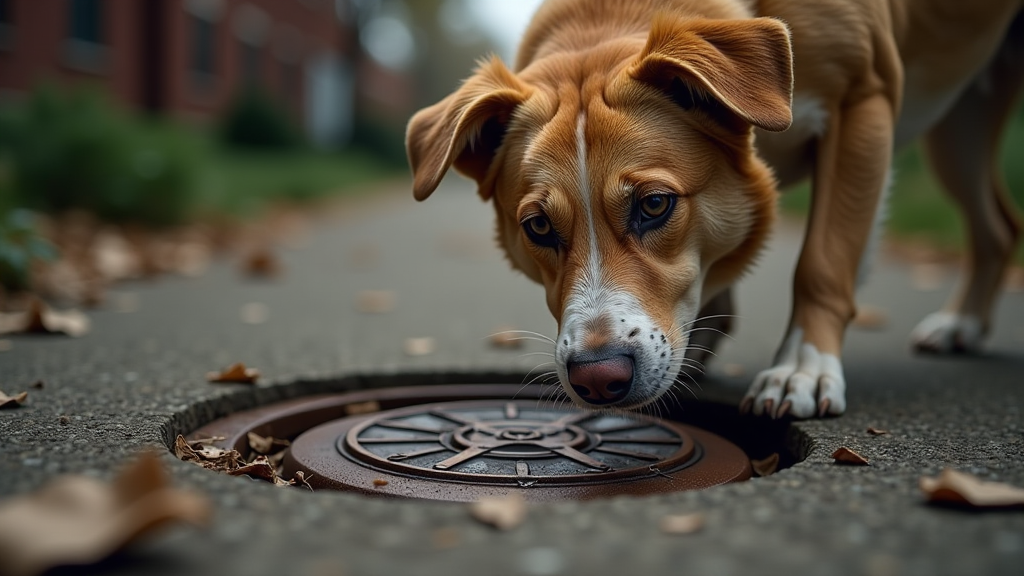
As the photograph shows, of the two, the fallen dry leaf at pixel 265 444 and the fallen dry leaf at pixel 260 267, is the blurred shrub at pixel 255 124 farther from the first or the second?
the fallen dry leaf at pixel 265 444

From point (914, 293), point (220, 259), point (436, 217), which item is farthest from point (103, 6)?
point (914, 293)

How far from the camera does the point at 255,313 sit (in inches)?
186

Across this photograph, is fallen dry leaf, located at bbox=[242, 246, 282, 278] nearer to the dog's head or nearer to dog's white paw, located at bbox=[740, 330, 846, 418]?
the dog's head

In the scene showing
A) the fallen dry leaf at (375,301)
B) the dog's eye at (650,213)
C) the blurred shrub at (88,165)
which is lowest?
the fallen dry leaf at (375,301)

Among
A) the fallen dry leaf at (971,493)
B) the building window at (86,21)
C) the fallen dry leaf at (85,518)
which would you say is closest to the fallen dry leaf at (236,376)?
the fallen dry leaf at (85,518)

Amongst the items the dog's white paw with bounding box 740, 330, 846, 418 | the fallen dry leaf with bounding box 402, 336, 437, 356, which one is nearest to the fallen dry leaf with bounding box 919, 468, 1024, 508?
the dog's white paw with bounding box 740, 330, 846, 418

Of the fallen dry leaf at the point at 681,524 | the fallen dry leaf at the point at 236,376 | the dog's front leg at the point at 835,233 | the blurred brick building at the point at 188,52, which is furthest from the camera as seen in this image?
the blurred brick building at the point at 188,52

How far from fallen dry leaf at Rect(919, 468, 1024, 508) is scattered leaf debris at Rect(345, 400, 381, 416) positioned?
5.99 feet

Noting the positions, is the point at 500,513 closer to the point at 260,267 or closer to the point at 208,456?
the point at 208,456

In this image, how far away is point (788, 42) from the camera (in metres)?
2.55

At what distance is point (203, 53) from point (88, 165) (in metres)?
15.6

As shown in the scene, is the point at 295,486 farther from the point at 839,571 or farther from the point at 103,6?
the point at 103,6

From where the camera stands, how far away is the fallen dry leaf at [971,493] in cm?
174

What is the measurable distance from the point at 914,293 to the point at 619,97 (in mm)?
3808
